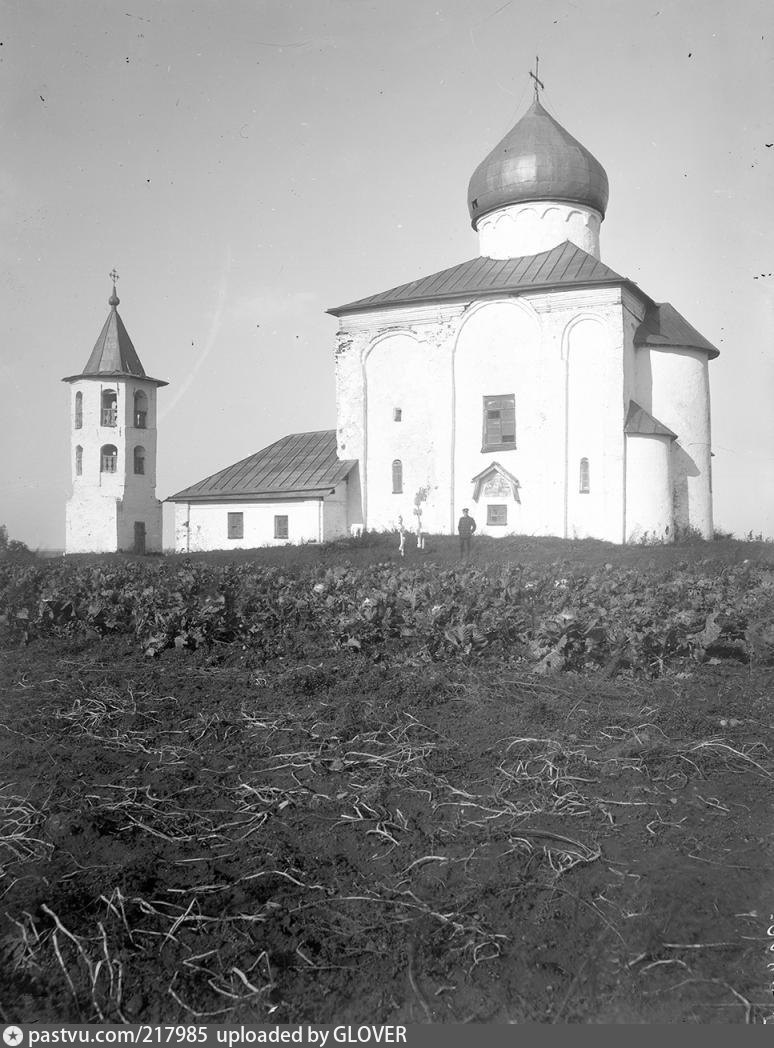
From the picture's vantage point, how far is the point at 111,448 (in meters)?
30.6

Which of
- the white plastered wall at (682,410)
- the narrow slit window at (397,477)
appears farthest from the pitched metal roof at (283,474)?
the white plastered wall at (682,410)

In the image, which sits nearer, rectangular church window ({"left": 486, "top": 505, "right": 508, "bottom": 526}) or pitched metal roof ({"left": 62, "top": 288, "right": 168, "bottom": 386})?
rectangular church window ({"left": 486, "top": 505, "right": 508, "bottom": 526})

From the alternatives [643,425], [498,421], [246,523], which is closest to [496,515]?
[498,421]

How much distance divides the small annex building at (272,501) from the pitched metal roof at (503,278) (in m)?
4.73

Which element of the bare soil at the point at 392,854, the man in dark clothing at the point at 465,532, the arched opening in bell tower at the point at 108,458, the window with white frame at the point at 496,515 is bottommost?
the bare soil at the point at 392,854

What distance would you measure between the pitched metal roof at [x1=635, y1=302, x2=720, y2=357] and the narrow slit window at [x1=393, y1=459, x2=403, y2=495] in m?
7.65

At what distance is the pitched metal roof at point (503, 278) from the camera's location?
2397 centimetres

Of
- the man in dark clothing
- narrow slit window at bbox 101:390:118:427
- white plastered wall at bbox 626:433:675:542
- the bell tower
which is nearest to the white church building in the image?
white plastered wall at bbox 626:433:675:542

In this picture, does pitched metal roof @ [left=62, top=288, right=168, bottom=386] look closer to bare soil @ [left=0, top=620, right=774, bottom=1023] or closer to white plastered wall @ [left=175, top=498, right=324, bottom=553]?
white plastered wall @ [left=175, top=498, right=324, bottom=553]

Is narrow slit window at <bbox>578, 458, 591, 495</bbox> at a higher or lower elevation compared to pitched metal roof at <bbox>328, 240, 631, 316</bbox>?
lower

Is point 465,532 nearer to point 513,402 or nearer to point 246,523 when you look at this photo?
point 513,402

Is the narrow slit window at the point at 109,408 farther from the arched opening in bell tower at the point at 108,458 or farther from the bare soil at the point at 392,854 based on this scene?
the bare soil at the point at 392,854

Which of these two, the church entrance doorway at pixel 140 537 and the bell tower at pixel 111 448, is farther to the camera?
the church entrance doorway at pixel 140 537

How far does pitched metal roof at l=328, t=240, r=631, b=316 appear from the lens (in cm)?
2397
